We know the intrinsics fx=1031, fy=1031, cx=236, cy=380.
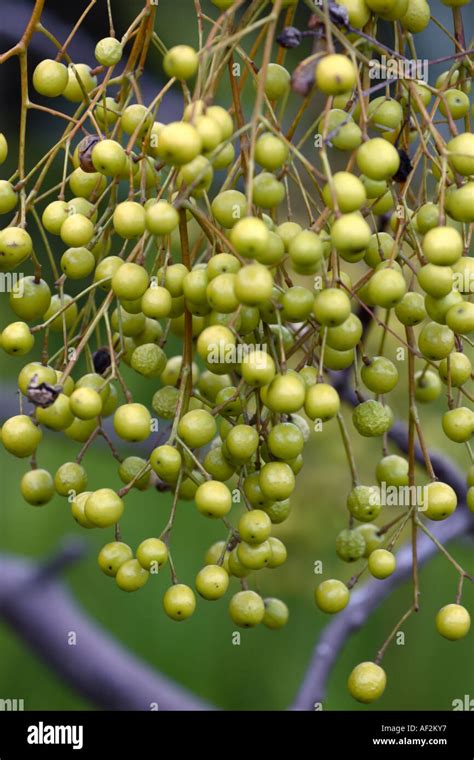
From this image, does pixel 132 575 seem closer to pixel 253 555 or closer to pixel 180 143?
pixel 253 555

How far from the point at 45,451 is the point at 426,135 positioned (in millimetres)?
1276

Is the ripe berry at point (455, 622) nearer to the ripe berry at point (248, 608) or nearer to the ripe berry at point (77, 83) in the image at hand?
the ripe berry at point (248, 608)

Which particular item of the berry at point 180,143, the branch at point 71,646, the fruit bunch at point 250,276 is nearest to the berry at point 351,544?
the fruit bunch at point 250,276

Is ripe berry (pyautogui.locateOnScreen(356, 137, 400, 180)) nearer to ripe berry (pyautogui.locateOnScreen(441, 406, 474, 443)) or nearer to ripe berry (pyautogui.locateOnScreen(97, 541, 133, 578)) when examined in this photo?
ripe berry (pyautogui.locateOnScreen(441, 406, 474, 443))

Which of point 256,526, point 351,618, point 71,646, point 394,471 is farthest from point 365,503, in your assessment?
point 71,646

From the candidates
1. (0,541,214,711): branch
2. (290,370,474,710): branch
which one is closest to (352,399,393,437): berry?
(290,370,474,710): branch

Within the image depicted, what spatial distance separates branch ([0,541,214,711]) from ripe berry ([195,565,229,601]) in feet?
2.47

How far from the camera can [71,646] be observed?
5.35ft

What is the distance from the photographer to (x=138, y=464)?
94 cm

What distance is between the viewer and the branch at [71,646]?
1592 millimetres

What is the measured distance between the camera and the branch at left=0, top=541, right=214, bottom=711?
1.59 metres

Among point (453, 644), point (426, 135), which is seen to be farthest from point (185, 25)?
point (453, 644)
